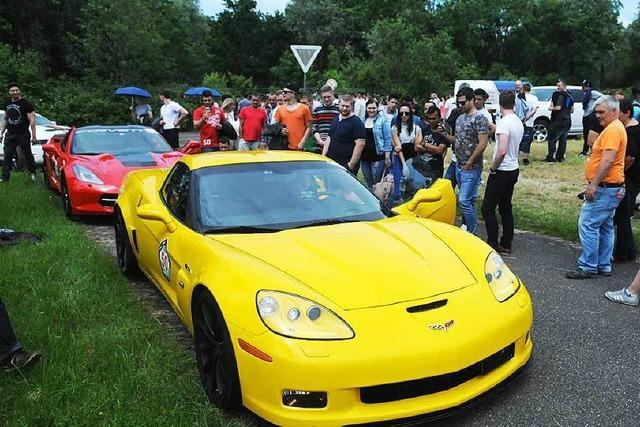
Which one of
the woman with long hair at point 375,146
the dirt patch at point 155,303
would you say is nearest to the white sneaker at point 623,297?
the dirt patch at point 155,303

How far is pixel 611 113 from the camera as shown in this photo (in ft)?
17.1

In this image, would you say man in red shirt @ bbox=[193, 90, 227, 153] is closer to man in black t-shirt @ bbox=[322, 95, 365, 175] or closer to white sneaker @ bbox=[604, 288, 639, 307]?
man in black t-shirt @ bbox=[322, 95, 365, 175]

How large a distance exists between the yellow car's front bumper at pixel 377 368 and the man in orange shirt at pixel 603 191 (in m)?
2.88

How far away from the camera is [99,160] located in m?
8.33

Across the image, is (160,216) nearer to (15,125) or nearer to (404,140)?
(404,140)

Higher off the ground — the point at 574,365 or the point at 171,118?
the point at 171,118

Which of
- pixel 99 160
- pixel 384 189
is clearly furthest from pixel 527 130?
pixel 99 160

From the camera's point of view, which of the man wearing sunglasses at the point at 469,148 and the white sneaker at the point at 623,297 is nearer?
the white sneaker at the point at 623,297

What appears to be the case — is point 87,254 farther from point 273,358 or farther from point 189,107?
point 189,107

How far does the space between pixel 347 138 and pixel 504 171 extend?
223 centimetres

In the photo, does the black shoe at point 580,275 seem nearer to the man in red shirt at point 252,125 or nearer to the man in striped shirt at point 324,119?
the man in striped shirt at point 324,119

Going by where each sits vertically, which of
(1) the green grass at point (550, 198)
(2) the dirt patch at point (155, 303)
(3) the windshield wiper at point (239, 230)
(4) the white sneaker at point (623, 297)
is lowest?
(1) the green grass at point (550, 198)

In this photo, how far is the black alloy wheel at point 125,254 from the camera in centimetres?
548

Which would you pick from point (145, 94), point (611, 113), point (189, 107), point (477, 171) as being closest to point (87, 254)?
point (477, 171)
